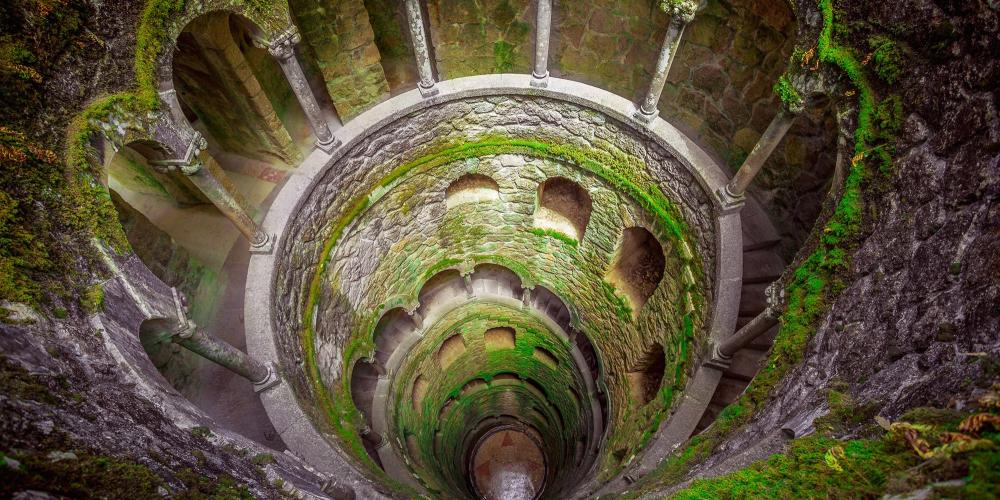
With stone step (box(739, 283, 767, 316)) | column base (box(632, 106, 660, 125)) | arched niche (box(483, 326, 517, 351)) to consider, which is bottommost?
stone step (box(739, 283, 767, 316))

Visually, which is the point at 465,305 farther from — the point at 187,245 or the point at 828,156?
the point at 828,156

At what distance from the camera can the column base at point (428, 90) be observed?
8734 mm

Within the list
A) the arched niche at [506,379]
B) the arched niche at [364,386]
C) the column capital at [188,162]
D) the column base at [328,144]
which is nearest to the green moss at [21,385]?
the column capital at [188,162]

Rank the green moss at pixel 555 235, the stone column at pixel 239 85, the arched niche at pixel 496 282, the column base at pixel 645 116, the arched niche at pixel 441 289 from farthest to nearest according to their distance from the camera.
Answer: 1. the arched niche at pixel 496 282
2. the arched niche at pixel 441 289
3. the green moss at pixel 555 235
4. the column base at pixel 645 116
5. the stone column at pixel 239 85

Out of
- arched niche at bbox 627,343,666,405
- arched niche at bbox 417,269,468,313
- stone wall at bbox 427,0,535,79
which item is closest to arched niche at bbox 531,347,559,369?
arched niche at bbox 417,269,468,313

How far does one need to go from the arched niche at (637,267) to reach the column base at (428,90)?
5221 mm

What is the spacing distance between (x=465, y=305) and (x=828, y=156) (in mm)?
9737

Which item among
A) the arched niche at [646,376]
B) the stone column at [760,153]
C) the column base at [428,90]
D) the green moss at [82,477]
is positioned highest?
the column base at [428,90]

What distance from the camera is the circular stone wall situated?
7934mm

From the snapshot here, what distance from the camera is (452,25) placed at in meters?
10.7

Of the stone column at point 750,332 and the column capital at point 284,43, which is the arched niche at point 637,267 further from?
the column capital at point 284,43

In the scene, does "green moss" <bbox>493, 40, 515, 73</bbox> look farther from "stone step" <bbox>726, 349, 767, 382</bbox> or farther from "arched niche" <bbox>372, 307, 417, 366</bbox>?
"stone step" <bbox>726, 349, 767, 382</bbox>

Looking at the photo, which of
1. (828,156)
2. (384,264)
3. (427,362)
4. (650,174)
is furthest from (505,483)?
(828,156)

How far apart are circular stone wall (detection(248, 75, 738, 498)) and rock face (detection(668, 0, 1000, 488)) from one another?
2.91m
